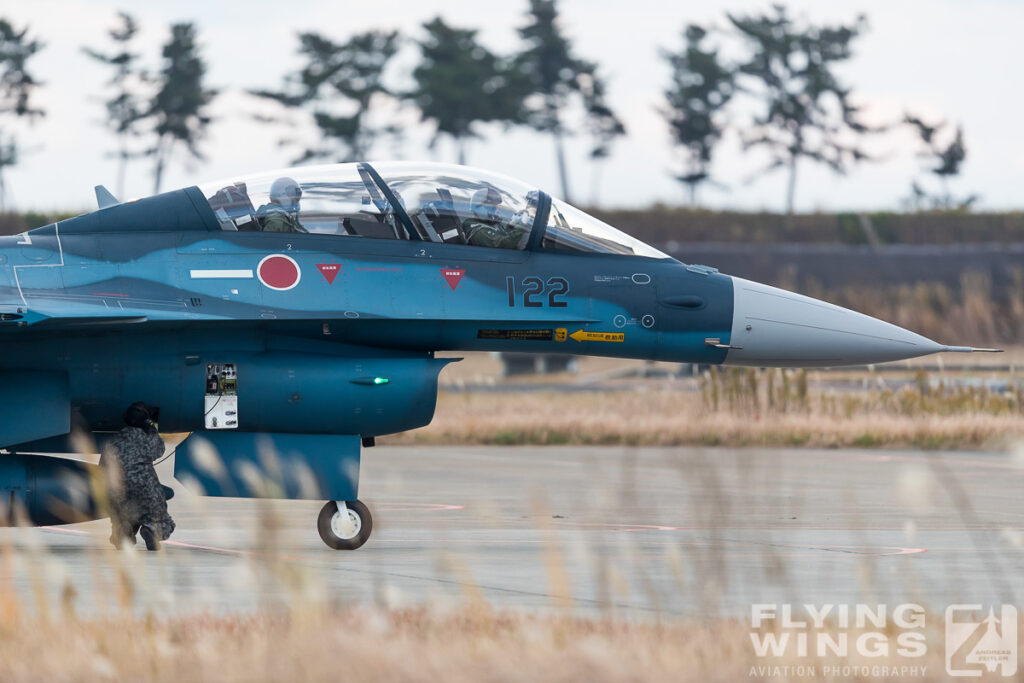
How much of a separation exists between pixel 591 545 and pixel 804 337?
2401mm

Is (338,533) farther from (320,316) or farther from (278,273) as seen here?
(278,273)

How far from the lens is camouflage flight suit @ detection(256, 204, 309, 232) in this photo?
38.3ft

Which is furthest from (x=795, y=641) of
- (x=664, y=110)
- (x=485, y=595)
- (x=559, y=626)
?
(x=664, y=110)

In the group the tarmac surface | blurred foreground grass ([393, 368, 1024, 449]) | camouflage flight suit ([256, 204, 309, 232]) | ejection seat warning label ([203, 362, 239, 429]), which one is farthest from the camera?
blurred foreground grass ([393, 368, 1024, 449])

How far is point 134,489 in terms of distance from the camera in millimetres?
11125

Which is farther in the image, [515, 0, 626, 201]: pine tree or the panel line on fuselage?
[515, 0, 626, 201]: pine tree

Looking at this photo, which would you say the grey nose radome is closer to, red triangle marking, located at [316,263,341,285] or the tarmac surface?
the tarmac surface

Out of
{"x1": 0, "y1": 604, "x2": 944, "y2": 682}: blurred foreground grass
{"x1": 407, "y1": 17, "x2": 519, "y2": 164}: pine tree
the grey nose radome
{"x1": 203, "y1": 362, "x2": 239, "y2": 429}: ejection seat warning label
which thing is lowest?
{"x1": 0, "y1": 604, "x2": 944, "y2": 682}: blurred foreground grass

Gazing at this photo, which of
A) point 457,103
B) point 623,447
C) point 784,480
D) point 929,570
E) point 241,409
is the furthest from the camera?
point 457,103

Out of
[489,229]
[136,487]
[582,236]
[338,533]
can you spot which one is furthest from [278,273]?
[582,236]

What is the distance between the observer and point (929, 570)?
10445 mm

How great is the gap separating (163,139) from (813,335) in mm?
58603

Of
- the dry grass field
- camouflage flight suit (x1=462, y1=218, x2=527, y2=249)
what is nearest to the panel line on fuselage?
camouflage flight suit (x1=462, y1=218, x2=527, y2=249)

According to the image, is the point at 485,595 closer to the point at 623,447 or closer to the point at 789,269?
the point at 623,447
